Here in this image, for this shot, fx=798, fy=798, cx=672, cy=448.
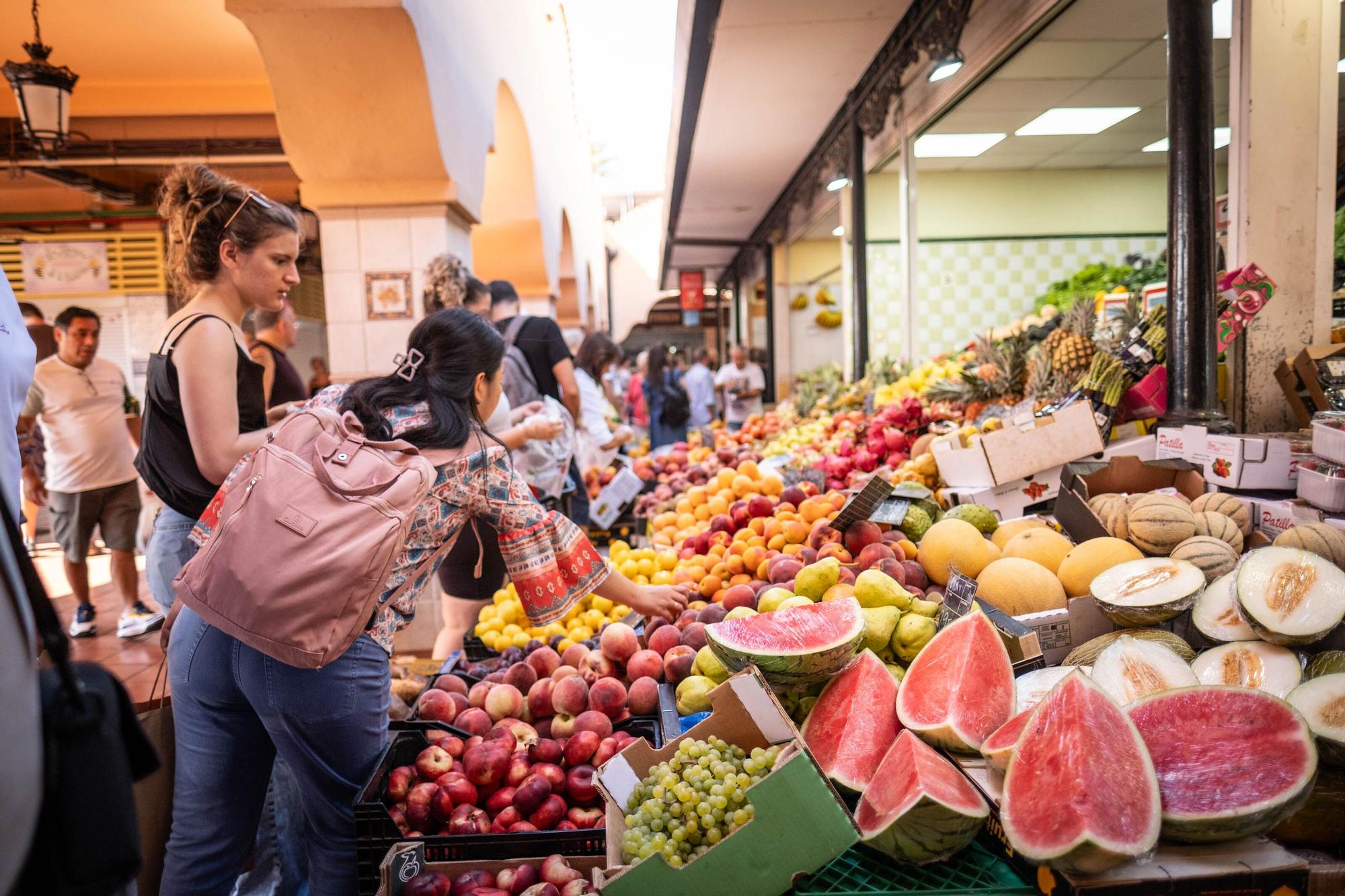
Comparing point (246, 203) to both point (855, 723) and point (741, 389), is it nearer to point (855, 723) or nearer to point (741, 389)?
point (855, 723)

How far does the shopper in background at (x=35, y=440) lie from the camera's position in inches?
246

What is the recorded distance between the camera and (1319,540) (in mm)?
2006

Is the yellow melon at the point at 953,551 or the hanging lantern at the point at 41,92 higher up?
the hanging lantern at the point at 41,92

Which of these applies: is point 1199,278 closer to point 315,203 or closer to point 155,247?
point 315,203

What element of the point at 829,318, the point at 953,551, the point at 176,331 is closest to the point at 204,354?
the point at 176,331

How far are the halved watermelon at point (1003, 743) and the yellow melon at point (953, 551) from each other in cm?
88

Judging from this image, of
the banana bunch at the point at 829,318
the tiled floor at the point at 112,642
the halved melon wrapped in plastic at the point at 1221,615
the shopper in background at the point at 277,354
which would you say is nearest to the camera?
the halved melon wrapped in plastic at the point at 1221,615

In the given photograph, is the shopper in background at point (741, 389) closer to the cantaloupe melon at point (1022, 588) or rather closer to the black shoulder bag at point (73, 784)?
the cantaloupe melon at point (1022, 588)

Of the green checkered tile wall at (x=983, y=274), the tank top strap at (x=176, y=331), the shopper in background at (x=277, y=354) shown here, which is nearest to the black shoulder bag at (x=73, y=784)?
the tank top strap at (x=176, y=331)

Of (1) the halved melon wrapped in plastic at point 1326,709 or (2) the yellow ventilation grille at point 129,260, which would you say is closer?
(1) the halved melon wrapped in plastic at point 1326,709

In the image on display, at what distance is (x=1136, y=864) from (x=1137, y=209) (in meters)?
10.8

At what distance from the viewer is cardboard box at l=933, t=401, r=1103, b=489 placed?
9.70ft

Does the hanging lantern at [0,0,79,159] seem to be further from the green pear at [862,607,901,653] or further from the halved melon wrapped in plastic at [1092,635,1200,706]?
the halved melon wrapped in plastic at [1092,635,1200,706]

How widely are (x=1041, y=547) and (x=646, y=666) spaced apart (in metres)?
1.23
